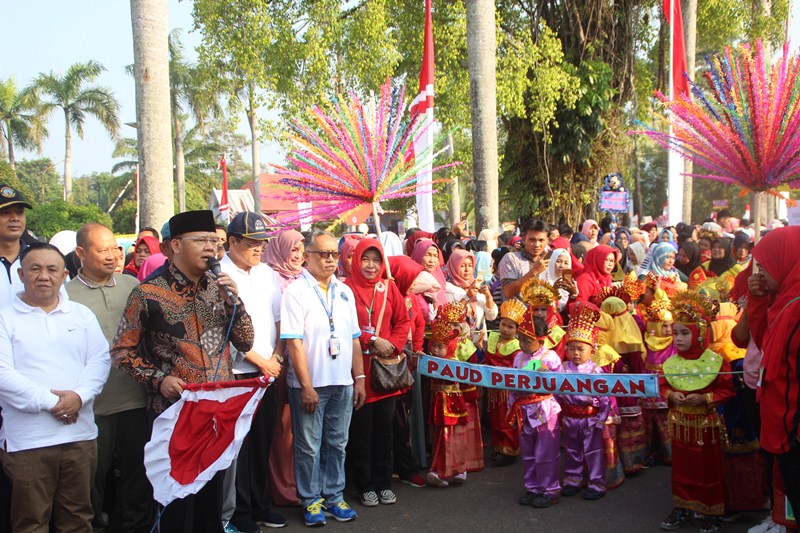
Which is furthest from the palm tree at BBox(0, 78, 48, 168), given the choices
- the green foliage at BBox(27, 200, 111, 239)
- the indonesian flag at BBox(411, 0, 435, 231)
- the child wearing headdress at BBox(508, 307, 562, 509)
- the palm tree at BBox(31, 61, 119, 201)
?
the child wearing headdress at BBox(508, 307, 562, 509)

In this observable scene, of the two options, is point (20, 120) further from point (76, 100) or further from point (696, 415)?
point (696, 415)

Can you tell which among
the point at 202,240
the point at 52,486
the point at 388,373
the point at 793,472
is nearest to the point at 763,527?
the point at 793,472

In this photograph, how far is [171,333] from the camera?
3984 millimetres

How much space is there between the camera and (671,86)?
1345 cm

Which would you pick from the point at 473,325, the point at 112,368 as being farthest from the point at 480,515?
the point at 112,368

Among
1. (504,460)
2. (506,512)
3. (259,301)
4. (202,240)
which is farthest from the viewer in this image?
(504,460)

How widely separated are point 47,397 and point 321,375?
1.79 m

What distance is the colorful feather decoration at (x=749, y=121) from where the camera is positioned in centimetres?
477

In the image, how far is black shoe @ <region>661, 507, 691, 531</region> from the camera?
4.93m

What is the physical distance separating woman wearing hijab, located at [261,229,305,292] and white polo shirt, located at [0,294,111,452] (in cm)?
190

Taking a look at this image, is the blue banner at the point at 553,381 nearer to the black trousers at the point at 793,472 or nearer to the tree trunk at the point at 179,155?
the black trousers at the point at 793,472

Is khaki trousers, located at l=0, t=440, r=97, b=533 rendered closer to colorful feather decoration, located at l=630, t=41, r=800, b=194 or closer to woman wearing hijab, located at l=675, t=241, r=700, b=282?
colorful feather decoration, located at l=630, t=41, r=800, b=194

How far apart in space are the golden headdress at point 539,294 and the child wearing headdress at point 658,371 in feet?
3.27

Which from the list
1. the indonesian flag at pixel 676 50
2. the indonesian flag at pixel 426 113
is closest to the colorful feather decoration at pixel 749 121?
the indonesian flag at pixel 426 113
